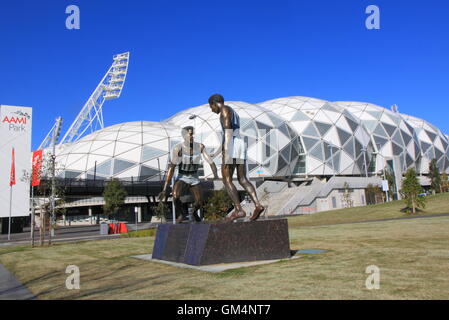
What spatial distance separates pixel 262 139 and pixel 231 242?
5654 cm

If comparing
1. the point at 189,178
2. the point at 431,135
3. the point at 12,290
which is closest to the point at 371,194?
the point at 189,178

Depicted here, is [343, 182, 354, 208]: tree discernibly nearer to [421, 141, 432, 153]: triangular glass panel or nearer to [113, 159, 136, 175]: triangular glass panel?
[113, 159, 136, 175]: triangular glass panel

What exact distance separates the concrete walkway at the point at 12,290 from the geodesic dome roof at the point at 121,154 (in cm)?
4878

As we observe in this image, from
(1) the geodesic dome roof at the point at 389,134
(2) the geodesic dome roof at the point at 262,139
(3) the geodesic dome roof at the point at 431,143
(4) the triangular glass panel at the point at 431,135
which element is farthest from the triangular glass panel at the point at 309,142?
(4) the triangular glass panel at the point at 431,135

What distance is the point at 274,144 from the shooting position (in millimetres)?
65250

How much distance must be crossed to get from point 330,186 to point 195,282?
157 ft

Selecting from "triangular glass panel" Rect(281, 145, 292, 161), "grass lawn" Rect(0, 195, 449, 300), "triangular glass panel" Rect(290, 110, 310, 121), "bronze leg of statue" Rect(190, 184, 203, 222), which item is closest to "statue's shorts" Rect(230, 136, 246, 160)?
"bronze leg of statue" Rect(190, 184, 203, 222)

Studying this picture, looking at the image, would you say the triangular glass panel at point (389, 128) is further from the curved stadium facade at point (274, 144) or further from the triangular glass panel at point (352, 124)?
the triangular glass panel at point (352, 124)

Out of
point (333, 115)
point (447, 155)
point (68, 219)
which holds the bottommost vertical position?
point (68, 219)

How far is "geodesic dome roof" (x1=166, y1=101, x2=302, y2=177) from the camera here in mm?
62781

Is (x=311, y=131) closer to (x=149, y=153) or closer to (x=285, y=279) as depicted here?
(x=149, y=153)
